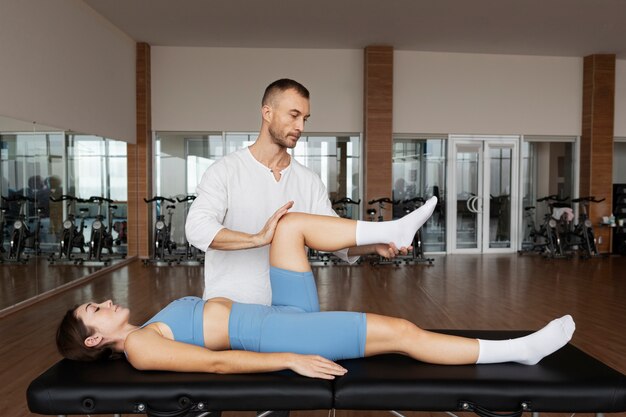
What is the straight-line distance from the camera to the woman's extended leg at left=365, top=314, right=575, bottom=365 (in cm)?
134

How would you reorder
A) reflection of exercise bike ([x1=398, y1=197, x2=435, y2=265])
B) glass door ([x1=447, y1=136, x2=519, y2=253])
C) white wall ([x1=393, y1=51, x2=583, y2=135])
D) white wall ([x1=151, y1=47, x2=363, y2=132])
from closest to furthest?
reflection of exercise bike ([x1=398, y1=197, x2=435, y2=265]), white wall ([x1=151, y1=47, x2=363, y2=132]), white wall ([x1=393, y1=51, x2=583, y2=135]), glass door ([x1=447, y1=136, x2=519, y2=253])

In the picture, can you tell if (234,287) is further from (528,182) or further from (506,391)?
(528,182)

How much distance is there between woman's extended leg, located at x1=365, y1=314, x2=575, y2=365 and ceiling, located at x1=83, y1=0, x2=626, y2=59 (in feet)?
15.0

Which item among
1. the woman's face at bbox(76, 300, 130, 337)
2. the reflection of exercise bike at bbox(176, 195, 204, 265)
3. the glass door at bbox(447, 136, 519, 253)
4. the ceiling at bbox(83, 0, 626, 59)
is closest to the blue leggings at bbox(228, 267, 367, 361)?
the woman's face at bbox(76, 300, 130, 337)

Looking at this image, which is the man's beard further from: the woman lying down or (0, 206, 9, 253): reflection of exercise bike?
(0, 206, 9, 253): reflection of exercise bike

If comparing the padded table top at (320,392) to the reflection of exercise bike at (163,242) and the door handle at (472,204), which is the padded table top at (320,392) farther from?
the door handle at (472,204)

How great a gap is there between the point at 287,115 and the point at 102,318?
2.57ft

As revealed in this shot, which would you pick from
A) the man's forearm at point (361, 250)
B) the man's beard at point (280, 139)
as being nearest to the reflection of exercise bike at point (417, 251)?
the man's forearm at point (361, 250)

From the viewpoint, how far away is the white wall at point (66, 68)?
3.86 meters

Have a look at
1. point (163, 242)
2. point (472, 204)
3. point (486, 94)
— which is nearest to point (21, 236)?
point (163, 242)

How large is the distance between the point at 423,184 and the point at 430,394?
620 cm

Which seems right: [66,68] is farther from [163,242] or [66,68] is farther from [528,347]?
[528,347]

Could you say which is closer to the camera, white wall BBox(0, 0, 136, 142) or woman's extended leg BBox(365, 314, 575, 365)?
woman's extended leg BBox(365, 314, 575, 365)

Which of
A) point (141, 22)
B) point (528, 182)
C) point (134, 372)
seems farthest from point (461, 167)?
point (134, 372)
